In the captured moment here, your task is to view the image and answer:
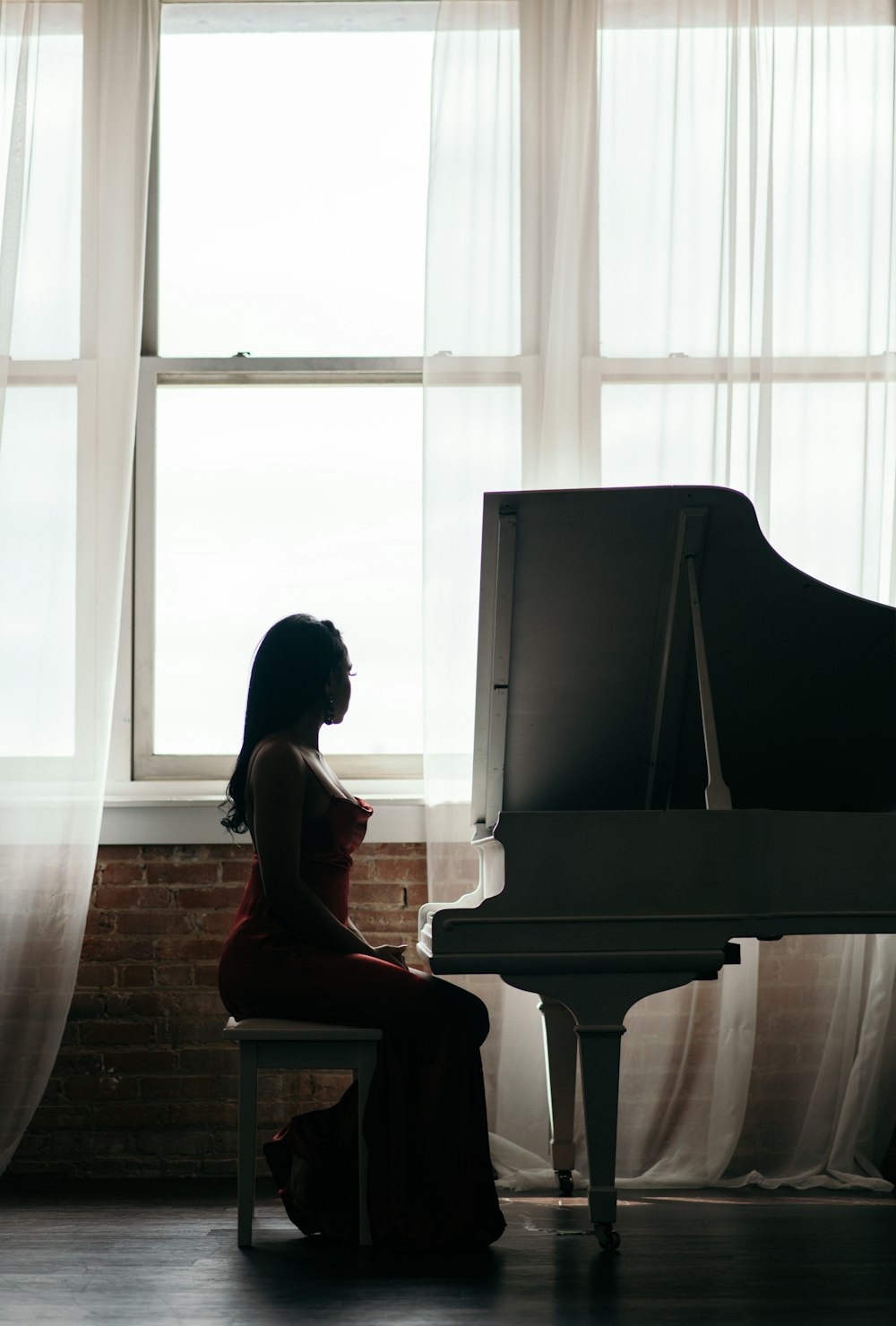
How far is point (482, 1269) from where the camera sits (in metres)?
2.59

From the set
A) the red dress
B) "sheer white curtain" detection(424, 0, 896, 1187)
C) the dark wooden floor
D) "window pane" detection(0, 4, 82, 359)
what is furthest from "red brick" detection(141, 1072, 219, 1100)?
"window pane" detection(0, 4, 82, 359)

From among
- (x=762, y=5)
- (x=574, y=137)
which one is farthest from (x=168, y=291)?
A: (x=762, y=5)

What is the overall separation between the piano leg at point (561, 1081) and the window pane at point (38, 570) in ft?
5.15

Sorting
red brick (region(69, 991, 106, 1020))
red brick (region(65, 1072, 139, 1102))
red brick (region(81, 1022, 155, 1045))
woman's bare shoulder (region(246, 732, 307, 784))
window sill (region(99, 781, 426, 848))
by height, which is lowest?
red brick (region(65, 1072, 139, 1102))

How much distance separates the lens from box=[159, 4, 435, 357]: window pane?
13.0 feet

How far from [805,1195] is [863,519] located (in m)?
1.88

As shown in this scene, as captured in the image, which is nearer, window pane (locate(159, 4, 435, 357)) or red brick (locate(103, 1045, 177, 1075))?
red brick (locate(103, 1045, 177, 1075))

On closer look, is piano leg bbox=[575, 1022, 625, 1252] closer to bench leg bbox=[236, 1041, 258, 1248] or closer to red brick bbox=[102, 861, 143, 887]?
bench leg bbox=[236, 1041, 258, 1248]

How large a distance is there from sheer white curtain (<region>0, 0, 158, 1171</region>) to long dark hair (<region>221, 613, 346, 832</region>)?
Answer: 81 centimetres

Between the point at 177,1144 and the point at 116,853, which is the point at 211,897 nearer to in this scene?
the point at 116,853

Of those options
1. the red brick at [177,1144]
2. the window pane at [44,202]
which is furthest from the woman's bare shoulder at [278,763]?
the window pane at [44,202]

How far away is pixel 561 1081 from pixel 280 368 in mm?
2244

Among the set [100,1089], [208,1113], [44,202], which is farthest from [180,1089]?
[44,202]

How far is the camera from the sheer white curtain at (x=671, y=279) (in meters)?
3.65
